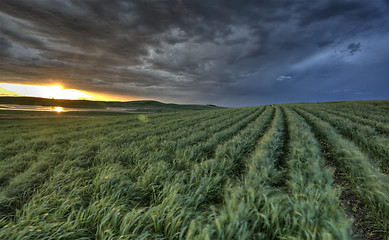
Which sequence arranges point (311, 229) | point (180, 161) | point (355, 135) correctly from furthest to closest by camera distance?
point (355, 135) < point (180, 161) < point (311, 229)

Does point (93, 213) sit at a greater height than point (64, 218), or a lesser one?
Answer: greater

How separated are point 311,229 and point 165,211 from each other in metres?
2.15

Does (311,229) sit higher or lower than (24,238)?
higher

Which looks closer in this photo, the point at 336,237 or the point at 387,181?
the point at 336,237

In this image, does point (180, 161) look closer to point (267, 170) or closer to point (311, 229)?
point (267, 170)

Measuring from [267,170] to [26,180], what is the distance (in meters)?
6.17

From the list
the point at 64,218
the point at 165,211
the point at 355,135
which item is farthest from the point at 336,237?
the point at 355,135

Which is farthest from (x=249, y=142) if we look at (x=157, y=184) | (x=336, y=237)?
(x=336, y=237)

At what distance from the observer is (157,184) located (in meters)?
3.71

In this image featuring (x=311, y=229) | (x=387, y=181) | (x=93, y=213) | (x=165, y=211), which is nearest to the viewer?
(x=311, y=229)

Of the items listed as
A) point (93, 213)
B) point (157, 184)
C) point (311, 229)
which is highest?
point (311, 229)

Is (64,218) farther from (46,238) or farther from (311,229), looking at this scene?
(311,229)

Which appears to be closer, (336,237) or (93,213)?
(336,237)

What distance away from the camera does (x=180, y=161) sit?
479cm
